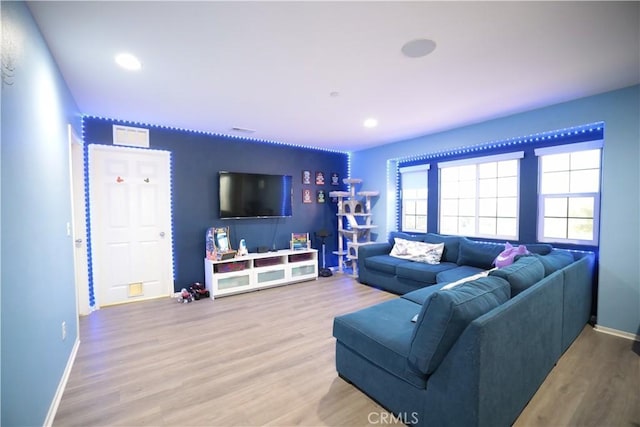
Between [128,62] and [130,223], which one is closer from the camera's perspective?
[128,62]

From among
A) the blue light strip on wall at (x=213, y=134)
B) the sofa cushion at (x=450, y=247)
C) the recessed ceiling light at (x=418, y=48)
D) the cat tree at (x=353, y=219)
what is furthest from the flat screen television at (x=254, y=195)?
the recessed ceiling light at (x=418, y=48)

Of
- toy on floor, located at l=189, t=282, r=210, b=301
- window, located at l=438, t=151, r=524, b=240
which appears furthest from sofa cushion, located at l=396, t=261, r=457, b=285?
toy on floor, located at l=189, t=282, r=210, b=301

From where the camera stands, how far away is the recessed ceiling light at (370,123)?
3.76 meters

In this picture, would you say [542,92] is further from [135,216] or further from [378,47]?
[135,216]

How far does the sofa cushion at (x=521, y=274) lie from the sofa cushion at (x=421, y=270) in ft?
5.03

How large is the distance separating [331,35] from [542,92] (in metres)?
2.36

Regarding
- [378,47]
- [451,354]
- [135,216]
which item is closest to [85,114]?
[135,216]

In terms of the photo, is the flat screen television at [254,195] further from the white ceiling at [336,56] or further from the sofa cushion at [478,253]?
the sofa cushion at [478,253]

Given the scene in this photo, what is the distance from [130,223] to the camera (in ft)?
12.8

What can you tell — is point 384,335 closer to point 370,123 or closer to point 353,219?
point 370,123

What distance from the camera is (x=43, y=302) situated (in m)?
1.77

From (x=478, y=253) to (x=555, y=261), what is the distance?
119cm

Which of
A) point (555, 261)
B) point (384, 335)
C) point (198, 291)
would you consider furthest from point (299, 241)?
point (555, 261)

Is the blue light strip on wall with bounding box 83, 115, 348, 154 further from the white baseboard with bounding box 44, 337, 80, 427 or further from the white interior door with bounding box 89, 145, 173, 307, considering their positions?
the white baseboard with bounding box 44, 337, 80, 427
